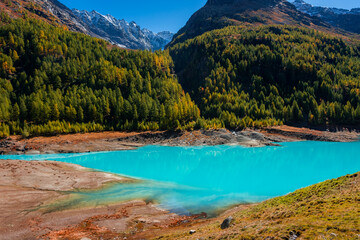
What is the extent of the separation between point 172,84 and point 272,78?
66922mm

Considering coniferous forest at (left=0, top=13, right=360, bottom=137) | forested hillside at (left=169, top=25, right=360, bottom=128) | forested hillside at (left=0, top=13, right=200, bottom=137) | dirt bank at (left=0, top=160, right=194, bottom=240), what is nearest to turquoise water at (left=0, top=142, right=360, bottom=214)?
dirt bank at (left=0, top=160, right=194, bottom=240)

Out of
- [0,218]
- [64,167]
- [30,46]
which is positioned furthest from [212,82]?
[0,218]

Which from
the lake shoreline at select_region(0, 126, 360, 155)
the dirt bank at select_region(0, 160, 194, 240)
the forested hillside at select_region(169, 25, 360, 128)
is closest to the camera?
the dirt bank at select_region(0, 160, 194, 240)

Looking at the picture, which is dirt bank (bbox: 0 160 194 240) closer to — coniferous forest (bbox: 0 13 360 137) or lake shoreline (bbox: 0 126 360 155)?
lake shoreline (bbox: 0 126 360 155)

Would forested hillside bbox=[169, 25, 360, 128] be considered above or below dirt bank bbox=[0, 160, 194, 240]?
above

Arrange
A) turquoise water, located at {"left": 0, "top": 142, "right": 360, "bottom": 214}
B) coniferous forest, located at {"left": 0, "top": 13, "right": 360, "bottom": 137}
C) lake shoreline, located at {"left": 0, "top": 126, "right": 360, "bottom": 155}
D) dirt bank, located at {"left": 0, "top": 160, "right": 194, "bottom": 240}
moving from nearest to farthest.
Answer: dirt bank, located at {"left": 0, "top": 160, "right": 194, "bottom": 240} < turquoise water, located at {"left": 0, "top": 142, "right": 360, "bottom": 214} < lake shoreline, located at {"left": 0, "top": 126, "right": 360, "bottom": 155} < coniferous forest, located at {"left": 0, "top": 13, "right": 360, "bottom": 137}

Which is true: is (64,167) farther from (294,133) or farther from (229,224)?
(294,133)

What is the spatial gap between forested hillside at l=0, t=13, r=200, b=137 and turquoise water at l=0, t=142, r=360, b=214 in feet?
63.4

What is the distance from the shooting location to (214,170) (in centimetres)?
5128

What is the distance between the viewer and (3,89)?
90.3 meters

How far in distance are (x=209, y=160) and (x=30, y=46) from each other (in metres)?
129

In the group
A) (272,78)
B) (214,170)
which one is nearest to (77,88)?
(214,170)

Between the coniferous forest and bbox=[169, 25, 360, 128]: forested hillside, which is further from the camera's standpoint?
bbox=[169, 25, 360, 128]: forested hillside

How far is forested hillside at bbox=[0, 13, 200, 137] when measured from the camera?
81.2 meters
